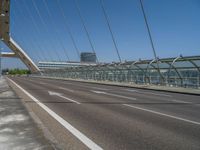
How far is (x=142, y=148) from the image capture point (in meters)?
5.79

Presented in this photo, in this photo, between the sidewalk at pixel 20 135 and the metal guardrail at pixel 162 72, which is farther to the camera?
the metal guardrail at pixel 162 72

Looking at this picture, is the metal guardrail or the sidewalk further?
the metal guardrail

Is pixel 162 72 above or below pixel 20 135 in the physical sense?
above

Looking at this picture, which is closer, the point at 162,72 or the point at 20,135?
the point at 20,135

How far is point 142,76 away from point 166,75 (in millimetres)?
5747

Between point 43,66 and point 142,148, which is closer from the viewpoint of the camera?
point 142,148

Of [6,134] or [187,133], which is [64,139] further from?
[187,133]

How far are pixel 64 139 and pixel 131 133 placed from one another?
1.75m

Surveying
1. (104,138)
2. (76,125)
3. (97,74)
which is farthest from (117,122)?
(97,74)

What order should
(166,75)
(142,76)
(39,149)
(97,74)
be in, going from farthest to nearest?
1. (97,74)
2. (142,76)
3. (166,75)
4. (39,149)

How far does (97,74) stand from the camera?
54.2 m

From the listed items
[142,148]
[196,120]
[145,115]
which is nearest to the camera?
[142,148]

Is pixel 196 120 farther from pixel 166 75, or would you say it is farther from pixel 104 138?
pixel 166 75

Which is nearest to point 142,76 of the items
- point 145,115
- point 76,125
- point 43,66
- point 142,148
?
point 145,115
